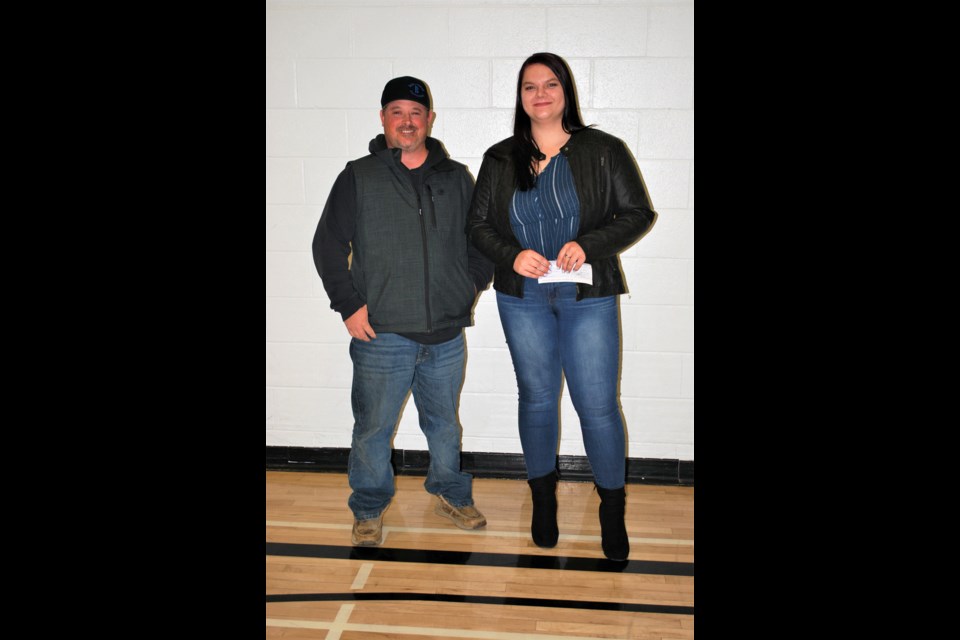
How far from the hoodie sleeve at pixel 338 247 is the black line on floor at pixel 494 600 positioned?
939mm

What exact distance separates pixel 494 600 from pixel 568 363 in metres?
0.80

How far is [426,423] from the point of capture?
2580mm

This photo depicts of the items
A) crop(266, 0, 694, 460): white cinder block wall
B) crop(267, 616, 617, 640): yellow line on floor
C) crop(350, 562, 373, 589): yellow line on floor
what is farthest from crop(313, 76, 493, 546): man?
crop(266, 0, 694, 460): white cinder block wall

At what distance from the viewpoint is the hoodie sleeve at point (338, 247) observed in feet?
7.68

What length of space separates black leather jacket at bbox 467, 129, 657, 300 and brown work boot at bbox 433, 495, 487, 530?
941 mm

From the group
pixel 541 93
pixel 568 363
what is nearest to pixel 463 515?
pixel 568 363

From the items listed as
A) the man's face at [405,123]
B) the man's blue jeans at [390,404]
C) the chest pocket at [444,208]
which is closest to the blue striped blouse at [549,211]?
the chest pocket at [444,208]

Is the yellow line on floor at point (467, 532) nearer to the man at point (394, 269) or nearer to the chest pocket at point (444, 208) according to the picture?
the man at point (394, 269)

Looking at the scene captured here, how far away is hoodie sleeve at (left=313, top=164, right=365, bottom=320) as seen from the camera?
92.1 inches

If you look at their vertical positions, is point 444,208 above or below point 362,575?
above

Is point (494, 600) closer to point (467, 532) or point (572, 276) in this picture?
point (467, 532)

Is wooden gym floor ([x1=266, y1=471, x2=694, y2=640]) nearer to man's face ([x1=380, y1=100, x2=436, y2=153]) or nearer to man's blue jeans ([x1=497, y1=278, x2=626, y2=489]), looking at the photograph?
man's blue jeans ([x1=497, y1=278, x2=626, y2=489])

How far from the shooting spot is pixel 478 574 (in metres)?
2.25

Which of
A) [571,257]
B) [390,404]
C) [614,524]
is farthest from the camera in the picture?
[390,404]
